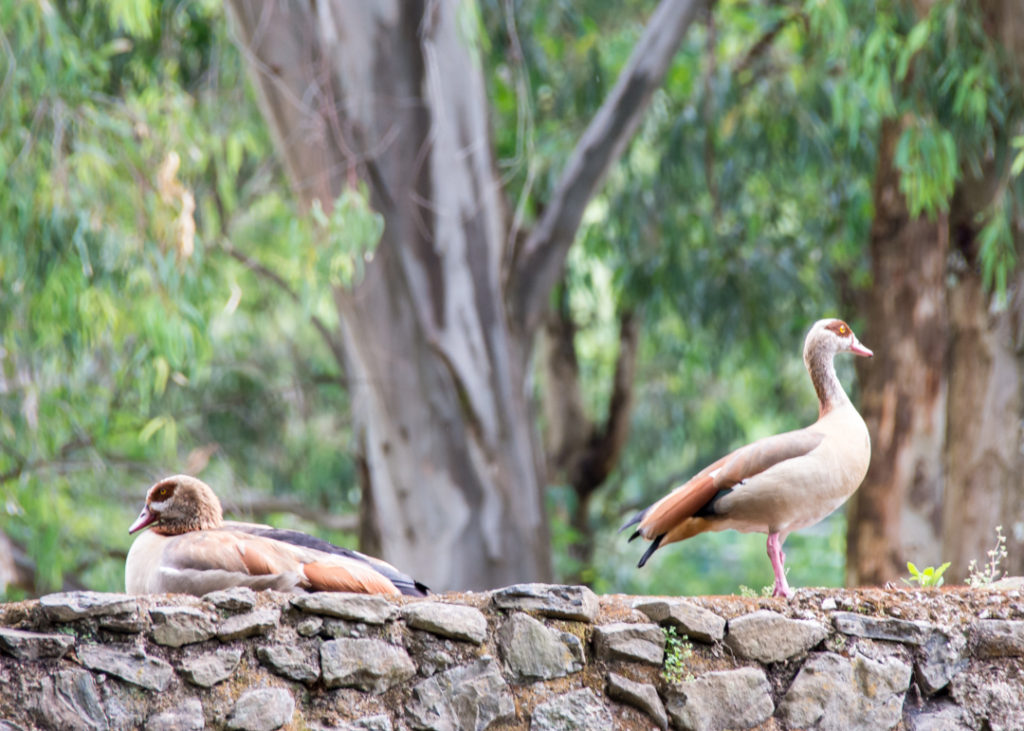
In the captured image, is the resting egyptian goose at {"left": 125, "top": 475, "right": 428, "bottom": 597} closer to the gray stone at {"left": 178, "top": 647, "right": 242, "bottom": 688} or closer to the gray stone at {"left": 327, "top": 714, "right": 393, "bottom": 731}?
the gray stone at {"left": 178, "top": 647, "right": 242, "bottom": 688}

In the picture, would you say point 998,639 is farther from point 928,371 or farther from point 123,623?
point 928,371

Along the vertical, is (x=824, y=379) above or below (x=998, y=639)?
above

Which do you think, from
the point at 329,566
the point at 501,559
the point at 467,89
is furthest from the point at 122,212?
the point at 329,566

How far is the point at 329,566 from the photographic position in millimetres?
3758

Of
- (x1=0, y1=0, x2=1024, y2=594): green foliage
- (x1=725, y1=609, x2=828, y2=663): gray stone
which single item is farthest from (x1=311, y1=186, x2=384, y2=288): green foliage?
(x1=725, y1=609, x2=828, y2=663): gray stone

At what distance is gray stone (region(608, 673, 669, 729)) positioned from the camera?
3689 mm

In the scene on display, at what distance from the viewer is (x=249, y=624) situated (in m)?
3.54

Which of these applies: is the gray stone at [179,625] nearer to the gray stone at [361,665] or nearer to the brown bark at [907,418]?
the gray stone at [361,665]

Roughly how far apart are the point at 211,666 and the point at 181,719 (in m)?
Answer: 0.16

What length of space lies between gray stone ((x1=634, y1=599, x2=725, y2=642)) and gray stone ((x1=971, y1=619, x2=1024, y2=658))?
80 cm

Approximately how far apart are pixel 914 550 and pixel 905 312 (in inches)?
59.9

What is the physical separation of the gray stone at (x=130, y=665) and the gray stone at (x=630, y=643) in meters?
1.20

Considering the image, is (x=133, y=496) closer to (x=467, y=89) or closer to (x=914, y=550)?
(x=467, y=89)

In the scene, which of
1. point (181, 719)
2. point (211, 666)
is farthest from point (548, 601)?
point (181, 719)
